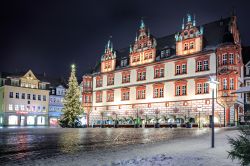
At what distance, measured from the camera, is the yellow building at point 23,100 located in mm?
70000

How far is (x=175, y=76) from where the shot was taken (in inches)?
1960

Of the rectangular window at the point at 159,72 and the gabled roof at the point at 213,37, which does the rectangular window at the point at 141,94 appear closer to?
the rectangular window at the point at 159,72

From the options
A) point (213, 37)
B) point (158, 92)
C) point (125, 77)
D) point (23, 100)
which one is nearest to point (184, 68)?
point (158, 92)

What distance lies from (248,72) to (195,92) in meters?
13.8

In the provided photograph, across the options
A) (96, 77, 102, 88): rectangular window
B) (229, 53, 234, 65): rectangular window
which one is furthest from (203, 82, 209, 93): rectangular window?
(96, 77, 102, 88): rectangular window

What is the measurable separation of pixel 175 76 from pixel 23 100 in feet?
136

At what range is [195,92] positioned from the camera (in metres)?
46.6

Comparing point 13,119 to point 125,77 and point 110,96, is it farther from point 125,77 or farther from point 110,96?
point 125,77

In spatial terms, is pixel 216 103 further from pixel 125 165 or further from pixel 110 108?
pixel 125 165

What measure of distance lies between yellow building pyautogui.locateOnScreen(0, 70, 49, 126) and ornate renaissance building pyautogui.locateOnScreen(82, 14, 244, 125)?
1885 centimetres

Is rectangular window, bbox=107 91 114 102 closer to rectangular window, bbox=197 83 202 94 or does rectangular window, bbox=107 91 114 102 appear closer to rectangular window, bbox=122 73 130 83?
rectangular window, bbox=122 73 130 83

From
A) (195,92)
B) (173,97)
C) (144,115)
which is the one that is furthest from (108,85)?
(195,92)

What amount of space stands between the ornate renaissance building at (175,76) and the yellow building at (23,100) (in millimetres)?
18846

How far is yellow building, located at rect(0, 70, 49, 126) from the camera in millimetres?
70000
